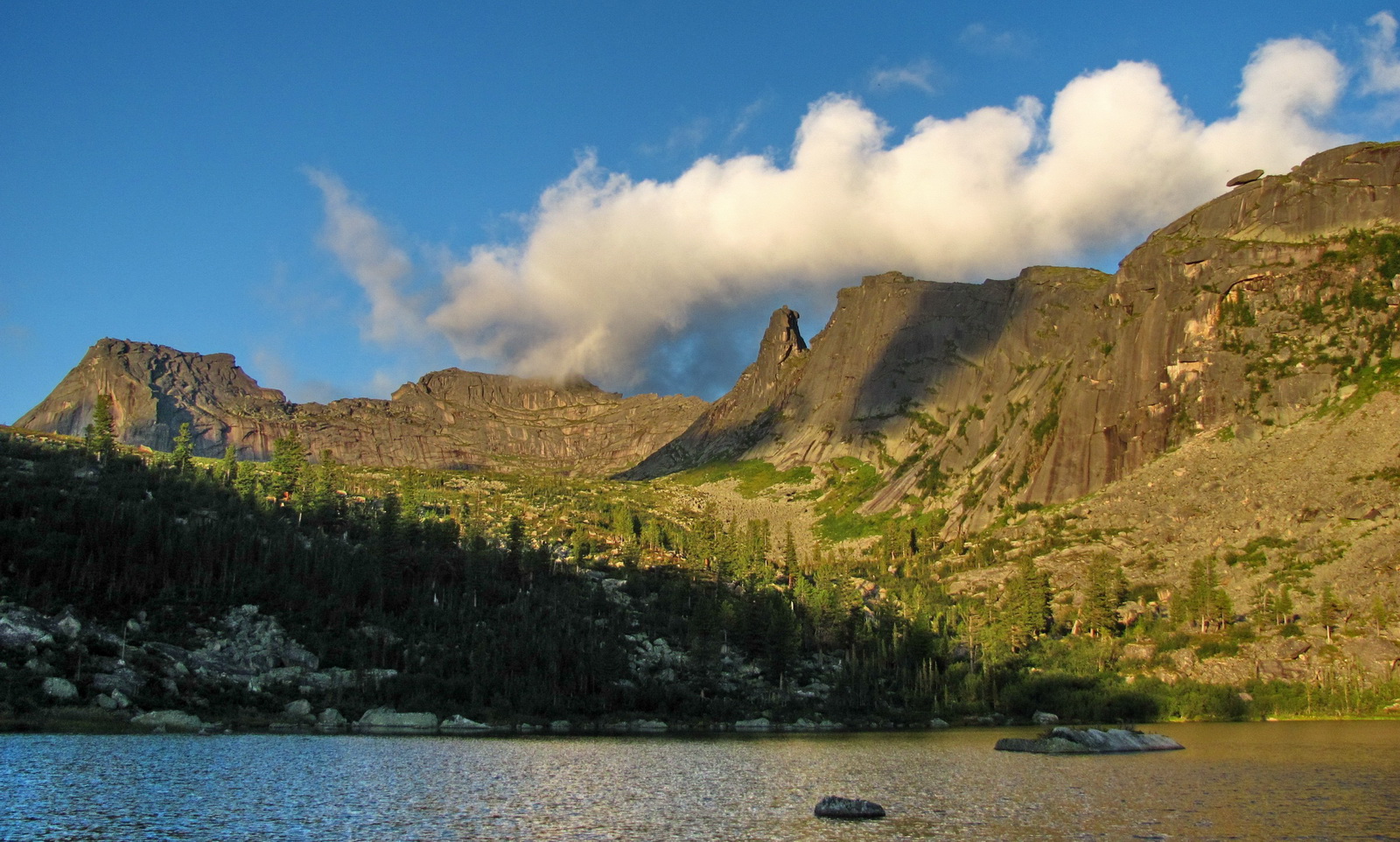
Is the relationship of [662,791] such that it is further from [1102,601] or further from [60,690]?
[1102,601]

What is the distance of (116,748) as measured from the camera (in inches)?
2990

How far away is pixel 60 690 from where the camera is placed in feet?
339

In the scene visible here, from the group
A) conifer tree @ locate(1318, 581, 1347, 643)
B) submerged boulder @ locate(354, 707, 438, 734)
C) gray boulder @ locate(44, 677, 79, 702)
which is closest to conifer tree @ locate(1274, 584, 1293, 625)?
conifer tree @ locate(1318, 581, 1347, 643)

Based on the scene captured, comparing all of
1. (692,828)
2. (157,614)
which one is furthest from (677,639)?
(692,828)

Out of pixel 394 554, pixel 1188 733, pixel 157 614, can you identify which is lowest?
pixel 1188 733

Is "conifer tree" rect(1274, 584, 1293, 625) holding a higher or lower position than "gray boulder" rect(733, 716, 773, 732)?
higher

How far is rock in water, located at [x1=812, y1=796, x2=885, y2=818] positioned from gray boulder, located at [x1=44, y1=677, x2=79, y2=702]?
9211 centimetres

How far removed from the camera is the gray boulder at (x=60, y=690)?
337 feet

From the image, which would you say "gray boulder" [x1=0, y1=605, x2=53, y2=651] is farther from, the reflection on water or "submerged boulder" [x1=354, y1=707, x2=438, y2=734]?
"submerged boulder" [x1=354, y1=707, x2=438, y2=734]

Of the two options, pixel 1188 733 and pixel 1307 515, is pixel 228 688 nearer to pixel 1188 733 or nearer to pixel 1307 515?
pixel 1188 733

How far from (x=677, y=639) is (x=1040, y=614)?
2804 inches

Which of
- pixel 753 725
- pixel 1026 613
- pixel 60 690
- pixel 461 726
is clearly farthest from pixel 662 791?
pixel 1026 613

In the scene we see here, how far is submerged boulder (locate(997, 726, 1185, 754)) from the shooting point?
94625 mm

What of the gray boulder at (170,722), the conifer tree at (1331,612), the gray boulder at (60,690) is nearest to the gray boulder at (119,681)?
the gray boulder at (60,690)
